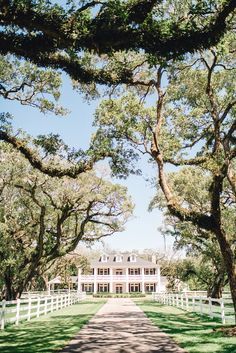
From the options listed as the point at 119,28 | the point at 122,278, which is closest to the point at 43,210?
the point at 119,28

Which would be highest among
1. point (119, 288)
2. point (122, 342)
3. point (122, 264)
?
point (122, 264)

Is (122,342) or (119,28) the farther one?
(122,342)

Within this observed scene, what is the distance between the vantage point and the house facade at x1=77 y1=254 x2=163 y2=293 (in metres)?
76.7

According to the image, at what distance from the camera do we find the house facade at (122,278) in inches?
3019

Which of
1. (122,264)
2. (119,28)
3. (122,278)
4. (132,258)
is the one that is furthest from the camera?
(132,258)

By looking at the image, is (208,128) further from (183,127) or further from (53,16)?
(53,16)

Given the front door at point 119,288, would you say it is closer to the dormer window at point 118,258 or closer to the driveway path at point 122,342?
the dormer window at point 118,258

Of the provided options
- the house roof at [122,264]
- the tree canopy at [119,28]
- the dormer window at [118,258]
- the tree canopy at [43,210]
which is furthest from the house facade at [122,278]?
the tree canopy at [119,28]

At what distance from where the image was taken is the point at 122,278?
76.9m

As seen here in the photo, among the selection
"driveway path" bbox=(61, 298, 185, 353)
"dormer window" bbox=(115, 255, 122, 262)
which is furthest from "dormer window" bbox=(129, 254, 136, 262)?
"driveway path" bbox=(61, 298, 185, 353)

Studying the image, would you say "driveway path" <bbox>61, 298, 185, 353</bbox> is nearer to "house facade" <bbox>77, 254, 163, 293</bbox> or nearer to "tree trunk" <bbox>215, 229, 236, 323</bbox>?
"tree trunk" <bbox>215, 229, 236, 323</bbox>

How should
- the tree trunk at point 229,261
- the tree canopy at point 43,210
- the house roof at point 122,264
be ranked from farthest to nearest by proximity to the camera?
the house roof at point 122,264
the tree canopy at point 43,210
the tree trunk at point 229,261

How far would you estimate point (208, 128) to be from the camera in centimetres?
1741

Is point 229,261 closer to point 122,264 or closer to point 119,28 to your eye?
point 119,28
